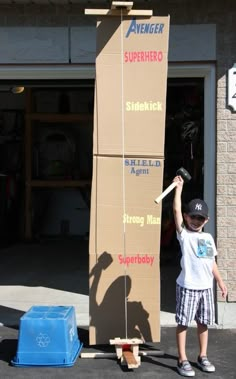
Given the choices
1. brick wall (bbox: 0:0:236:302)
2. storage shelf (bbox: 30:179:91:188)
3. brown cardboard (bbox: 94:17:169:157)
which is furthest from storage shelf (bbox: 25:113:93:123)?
brown cardboard (bbox: 94:17:169:157)

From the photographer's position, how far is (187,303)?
4.62 meters

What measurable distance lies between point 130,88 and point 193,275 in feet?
5.52

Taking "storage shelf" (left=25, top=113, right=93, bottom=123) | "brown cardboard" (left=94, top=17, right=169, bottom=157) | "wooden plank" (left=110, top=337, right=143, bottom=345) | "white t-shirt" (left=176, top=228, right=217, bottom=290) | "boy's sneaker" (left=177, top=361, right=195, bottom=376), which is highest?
"storage shelf" (left=25, top=113, right=93, bottom=123)

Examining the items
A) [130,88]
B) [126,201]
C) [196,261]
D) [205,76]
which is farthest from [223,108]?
[196,261]

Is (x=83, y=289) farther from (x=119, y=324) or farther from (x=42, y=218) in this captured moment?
(x=42, y=218)

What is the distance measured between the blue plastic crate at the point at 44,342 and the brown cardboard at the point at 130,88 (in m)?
1.51

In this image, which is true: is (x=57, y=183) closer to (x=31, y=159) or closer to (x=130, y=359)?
(x=31, y=159)

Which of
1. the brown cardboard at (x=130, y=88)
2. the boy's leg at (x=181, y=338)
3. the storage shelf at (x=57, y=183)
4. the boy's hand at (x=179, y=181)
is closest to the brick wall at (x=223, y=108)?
the brown cardboard at (x=130, y=88)

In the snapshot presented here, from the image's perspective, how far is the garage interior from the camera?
9.88 metres

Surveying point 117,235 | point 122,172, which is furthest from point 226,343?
point 122,172

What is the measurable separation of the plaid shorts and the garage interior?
461 cm

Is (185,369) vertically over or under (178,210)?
under

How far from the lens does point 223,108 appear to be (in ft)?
20.0

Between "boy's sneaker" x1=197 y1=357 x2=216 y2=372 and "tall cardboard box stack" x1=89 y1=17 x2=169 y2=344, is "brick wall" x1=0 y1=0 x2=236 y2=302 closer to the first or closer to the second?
"tall cardboard box stack" x1=89 y1=17 x2=169 y2=344
